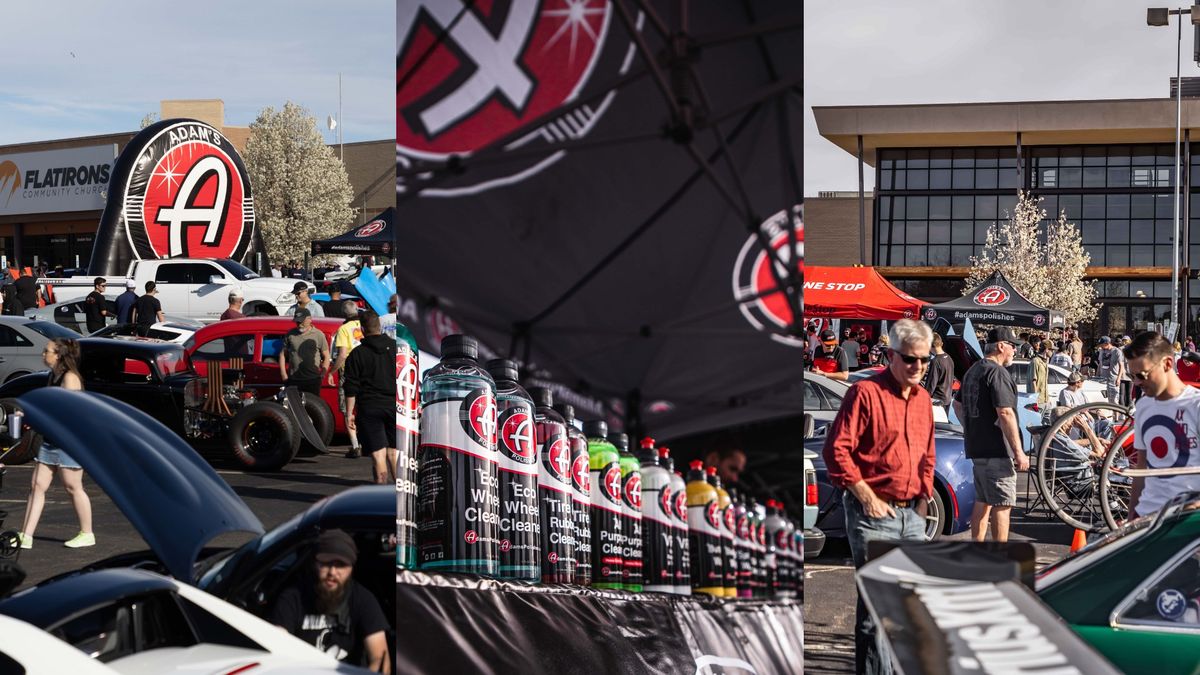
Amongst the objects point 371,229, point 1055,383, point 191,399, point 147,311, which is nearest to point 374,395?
point 191,399

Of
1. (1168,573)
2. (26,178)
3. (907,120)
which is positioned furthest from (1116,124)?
(1168,573)

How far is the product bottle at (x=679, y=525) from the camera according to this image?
321 cm

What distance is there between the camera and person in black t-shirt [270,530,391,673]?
3.62 meters

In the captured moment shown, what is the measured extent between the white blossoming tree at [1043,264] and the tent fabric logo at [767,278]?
45.6 m

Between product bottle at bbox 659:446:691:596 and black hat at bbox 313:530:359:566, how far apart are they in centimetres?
108

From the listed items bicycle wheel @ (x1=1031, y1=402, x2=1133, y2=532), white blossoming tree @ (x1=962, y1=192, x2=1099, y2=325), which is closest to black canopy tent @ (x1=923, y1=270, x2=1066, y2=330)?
bicycle wheel @ (x1=1031, y1=402, x2=1133, y2=532)

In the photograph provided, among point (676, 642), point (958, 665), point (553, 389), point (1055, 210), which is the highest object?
point (1055, 210)

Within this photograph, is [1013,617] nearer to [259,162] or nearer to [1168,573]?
[1168,573]

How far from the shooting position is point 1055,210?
177 feet

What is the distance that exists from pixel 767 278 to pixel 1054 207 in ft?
181

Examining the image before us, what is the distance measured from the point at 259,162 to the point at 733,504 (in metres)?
51.3

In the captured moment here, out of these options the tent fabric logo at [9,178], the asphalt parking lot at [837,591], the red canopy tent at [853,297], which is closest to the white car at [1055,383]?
the red canopy tent at [853,297]

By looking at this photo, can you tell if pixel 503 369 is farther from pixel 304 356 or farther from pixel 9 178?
pixel 9 178

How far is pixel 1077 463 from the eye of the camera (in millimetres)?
10102
